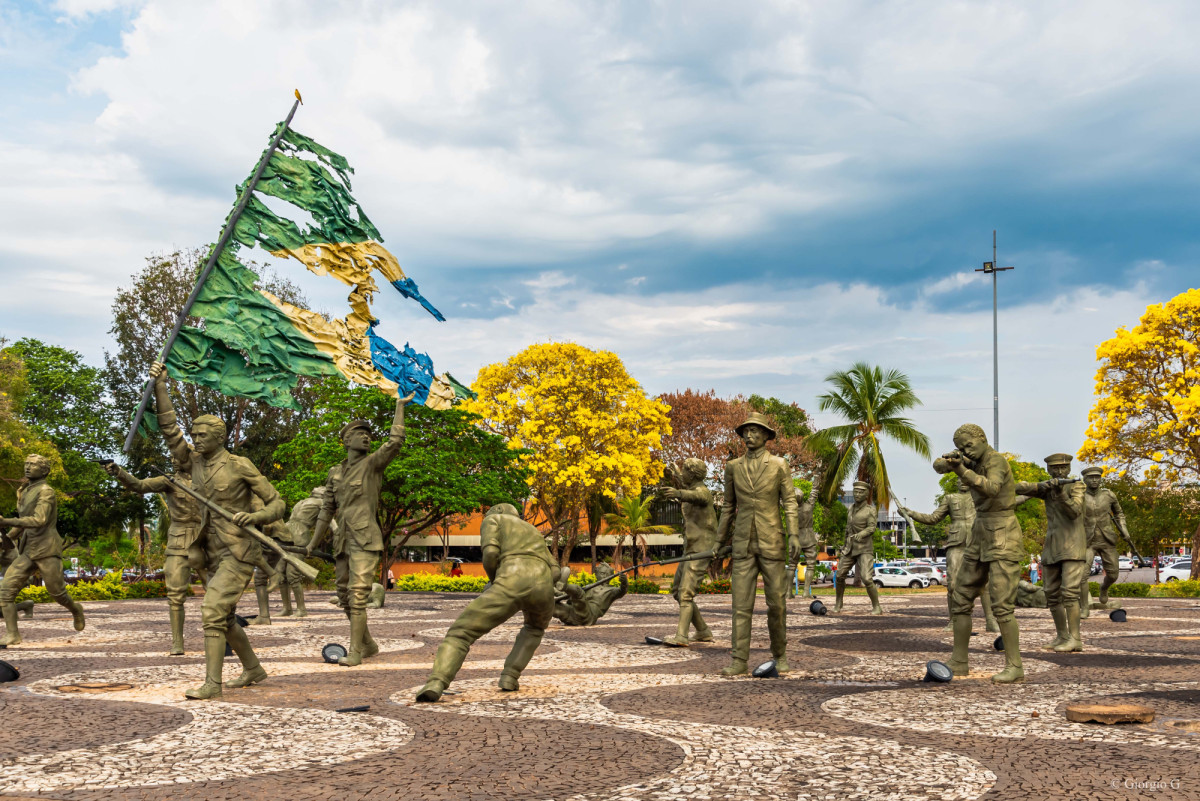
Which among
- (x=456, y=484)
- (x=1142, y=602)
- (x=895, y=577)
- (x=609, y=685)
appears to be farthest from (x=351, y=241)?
(x=895, y=577)

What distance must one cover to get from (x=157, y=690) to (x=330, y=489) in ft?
8.66

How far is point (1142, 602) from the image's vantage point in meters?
21.8

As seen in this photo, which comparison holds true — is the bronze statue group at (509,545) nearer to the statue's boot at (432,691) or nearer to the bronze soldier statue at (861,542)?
the statue's boot at (432,691)

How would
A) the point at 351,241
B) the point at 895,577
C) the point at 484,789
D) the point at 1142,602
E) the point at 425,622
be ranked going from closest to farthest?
the point at 484,789, the point at 351,241, the point at 425,622, the point at 1142,602, the point at 895,577

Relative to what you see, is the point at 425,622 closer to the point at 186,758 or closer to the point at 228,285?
the point at 228,285

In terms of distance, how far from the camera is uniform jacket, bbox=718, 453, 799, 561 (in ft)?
29.0

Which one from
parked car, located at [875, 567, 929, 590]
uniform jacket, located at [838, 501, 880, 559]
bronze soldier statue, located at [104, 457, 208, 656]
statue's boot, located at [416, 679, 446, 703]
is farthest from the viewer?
parked car, located at [875, 567, 929, 590]

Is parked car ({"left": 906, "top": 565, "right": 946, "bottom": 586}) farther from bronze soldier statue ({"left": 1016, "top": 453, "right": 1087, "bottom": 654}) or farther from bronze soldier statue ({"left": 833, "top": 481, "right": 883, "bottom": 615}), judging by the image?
bronze soldier statue ({"left": 1016, "top": 453, "right": 1087, "bottom": 654})

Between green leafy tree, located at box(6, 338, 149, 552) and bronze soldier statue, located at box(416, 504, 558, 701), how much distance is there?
35256mm

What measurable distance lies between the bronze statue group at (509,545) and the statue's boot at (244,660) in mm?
13

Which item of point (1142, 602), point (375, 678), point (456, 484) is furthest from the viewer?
point (456, 484)

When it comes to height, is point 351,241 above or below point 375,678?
above

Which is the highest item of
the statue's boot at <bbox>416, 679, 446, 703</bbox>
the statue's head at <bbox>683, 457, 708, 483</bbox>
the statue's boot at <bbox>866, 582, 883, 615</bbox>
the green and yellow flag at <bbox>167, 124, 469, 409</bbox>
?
the green and yellow flag at <bbox>167, 124, 469, 409</bbox>

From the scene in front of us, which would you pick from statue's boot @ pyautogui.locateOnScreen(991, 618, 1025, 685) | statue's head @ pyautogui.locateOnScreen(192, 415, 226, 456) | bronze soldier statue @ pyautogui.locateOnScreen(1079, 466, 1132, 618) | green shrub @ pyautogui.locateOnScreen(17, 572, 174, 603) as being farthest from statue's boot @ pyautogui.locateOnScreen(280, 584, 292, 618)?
bronze soldier statue @ pyautogui.locateOnScreen(1079, 466, 1132, 618)
